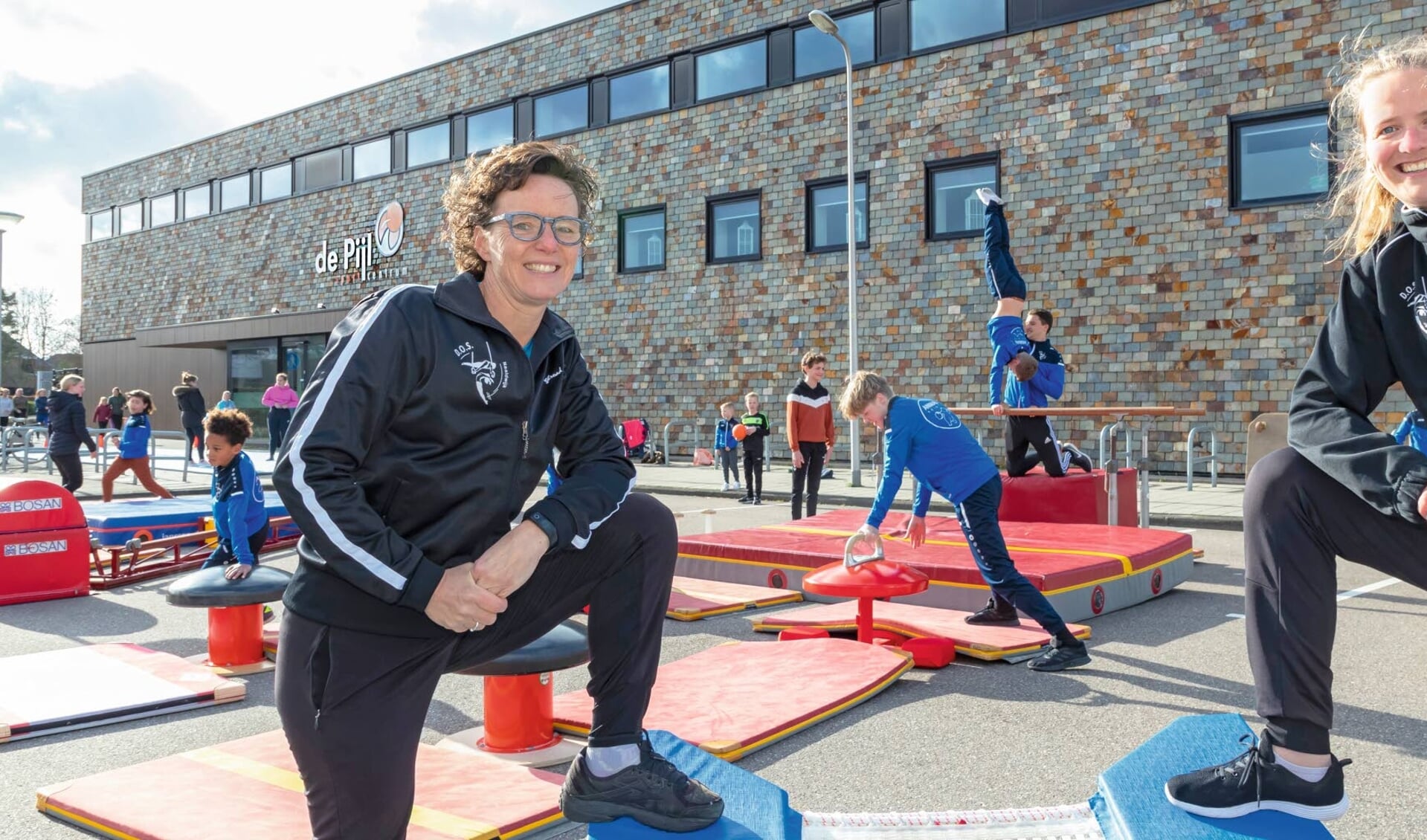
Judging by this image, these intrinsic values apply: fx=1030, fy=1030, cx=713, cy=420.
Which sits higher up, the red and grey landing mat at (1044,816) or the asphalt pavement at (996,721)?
the red and grey landing mat at (1044,816)

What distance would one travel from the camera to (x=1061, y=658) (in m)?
5.20

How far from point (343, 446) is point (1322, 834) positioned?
7.75 ft

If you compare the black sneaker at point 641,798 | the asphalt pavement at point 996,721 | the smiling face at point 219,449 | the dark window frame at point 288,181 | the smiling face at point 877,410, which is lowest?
the asphalt pavement at point 996,721

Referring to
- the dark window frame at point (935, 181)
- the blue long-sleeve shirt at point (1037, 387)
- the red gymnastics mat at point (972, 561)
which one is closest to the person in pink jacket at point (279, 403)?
the dark window frame at point (935, 181)

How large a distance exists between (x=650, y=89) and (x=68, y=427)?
43.4 feet

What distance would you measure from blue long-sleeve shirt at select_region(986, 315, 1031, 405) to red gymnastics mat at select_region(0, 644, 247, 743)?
245 inches

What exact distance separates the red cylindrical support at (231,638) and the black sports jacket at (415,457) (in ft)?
12.1

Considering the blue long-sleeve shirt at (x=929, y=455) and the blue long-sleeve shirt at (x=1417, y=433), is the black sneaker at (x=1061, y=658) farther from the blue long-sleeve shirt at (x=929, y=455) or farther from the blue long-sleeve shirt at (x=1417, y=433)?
the blue long-sleeve shirt at (x=1417, y=433)

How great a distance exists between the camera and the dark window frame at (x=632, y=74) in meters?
21.6

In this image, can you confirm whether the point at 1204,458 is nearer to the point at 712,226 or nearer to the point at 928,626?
the point at 712,226

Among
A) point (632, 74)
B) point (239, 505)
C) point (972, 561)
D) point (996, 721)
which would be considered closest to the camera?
point (996, 721)

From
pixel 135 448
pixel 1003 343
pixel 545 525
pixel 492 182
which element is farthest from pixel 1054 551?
pixel 135 448

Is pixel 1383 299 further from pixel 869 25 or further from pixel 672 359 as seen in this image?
pixel 672 359

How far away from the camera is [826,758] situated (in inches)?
151
